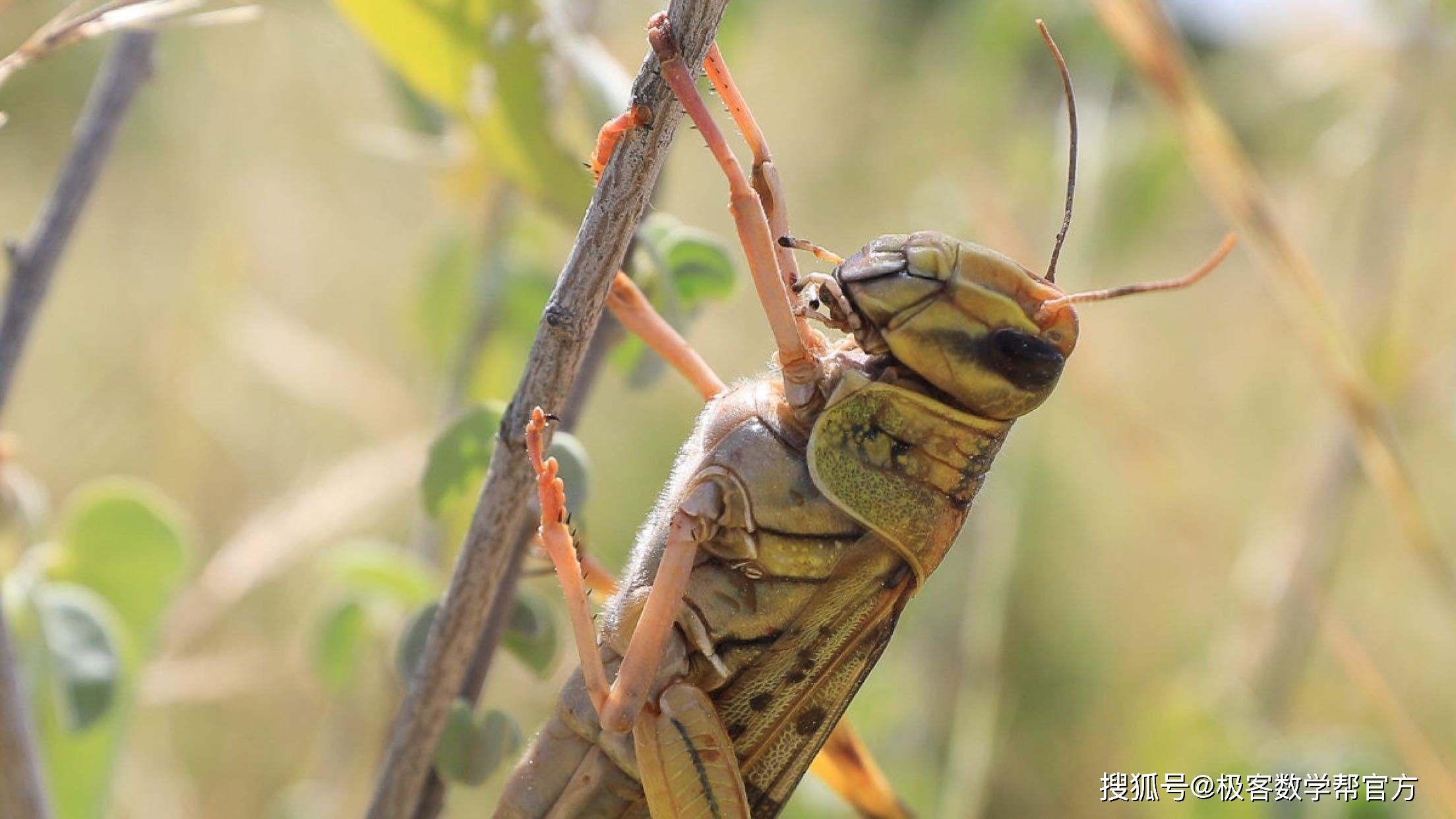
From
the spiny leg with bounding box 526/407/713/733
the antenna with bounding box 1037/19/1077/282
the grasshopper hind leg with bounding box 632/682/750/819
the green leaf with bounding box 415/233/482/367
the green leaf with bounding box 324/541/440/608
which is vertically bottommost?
the grasshopper hind leg with bounding box 632/682/750/819

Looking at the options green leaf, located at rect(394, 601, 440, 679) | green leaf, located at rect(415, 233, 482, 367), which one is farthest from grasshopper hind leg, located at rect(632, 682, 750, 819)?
green leaf, located at rect(415, 233, 482, 367)

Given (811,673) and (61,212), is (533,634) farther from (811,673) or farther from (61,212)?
(61,212)

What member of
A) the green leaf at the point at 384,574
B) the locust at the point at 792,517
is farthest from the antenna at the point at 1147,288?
the green leaf at the point at 384,574

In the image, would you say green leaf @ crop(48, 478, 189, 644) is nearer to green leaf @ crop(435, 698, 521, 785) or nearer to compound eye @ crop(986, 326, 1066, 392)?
green leaf @ crop(435, 698, 521, 785)

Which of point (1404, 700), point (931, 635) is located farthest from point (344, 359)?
point (1404, 700)

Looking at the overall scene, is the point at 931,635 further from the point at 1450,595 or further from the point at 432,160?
the point at 432,160

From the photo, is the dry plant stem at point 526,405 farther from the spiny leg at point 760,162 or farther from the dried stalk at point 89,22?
the dried stalk at point 89,22
